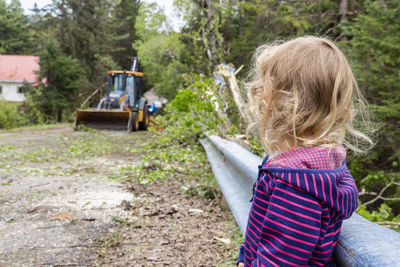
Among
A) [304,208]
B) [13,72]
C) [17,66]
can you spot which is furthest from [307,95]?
[17,66]

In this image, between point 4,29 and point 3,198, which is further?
point 4,29

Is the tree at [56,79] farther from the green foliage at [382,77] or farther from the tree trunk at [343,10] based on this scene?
the green foliage at [382,77]

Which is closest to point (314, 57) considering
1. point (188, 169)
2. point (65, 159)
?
point (188, 169)

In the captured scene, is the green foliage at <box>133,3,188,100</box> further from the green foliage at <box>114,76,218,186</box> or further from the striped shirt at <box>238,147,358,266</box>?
the striped shirt at <box>238,147,358,266</box>

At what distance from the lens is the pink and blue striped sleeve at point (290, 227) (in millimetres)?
1137

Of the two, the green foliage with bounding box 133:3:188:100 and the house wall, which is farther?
the house wall

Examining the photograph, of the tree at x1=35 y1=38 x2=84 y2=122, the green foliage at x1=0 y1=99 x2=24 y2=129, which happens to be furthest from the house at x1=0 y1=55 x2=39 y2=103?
the green foliage at x1=0 y1=99 x2=24 y2=129

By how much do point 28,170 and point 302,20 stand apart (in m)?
13.4

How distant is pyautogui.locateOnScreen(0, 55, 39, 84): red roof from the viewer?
3728 cm

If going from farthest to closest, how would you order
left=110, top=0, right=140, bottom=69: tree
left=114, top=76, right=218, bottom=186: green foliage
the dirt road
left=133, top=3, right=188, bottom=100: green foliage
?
1. left=110, top=0, right=140, bottom=69: tree
2. left=133, top=3, right=188, bottom=100: green foliage
3. left=114, top=76, right=218, bottom=186: green foliage
4. the dirt road

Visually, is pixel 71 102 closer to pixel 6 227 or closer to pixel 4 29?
pixel 6 227

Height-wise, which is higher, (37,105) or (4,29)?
(4,29)

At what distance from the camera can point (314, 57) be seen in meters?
1.34

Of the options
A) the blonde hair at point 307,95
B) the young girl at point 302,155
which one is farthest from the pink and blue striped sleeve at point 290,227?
the blonde hair at point 307,95
